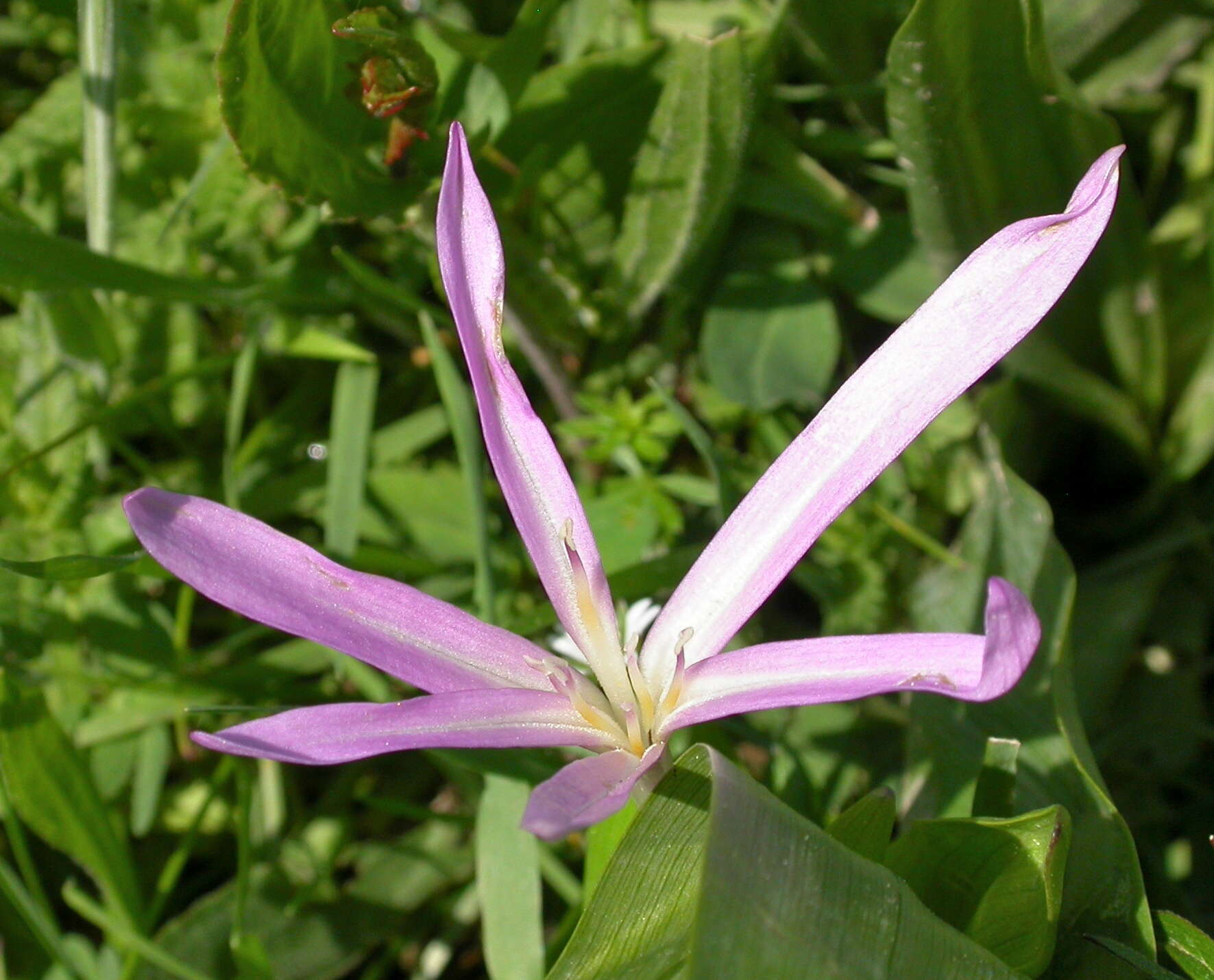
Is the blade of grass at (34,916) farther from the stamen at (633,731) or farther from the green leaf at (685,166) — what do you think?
the green leaf at (685,166)

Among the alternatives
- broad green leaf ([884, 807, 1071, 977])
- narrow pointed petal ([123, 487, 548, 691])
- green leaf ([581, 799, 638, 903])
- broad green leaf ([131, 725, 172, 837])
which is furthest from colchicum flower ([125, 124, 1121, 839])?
broad green leaf ([131, 725, 172, 837])

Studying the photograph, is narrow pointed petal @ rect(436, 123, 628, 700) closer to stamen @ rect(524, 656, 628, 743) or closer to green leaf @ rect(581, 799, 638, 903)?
stamen @ rect(524, 656, 628, 743)

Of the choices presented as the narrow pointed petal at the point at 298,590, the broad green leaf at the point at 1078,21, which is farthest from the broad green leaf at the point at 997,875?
the broad green leaf at the point at 1078,21

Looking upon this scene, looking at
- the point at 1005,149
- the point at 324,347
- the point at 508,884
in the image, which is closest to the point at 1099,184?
the point at 1005,149

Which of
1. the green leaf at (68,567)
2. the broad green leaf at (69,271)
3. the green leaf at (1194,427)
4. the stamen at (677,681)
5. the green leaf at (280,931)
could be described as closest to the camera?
the stamen at (677,681)

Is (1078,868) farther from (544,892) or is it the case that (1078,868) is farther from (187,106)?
(187,106)

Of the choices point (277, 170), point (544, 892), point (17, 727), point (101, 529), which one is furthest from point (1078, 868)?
point (101, 529)

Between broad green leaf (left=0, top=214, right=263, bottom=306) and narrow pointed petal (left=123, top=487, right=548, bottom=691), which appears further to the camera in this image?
broad green leaf (left=0, top=214, right=263, bottom=306)

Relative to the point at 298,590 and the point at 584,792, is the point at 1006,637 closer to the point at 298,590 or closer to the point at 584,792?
the point at 584,792
